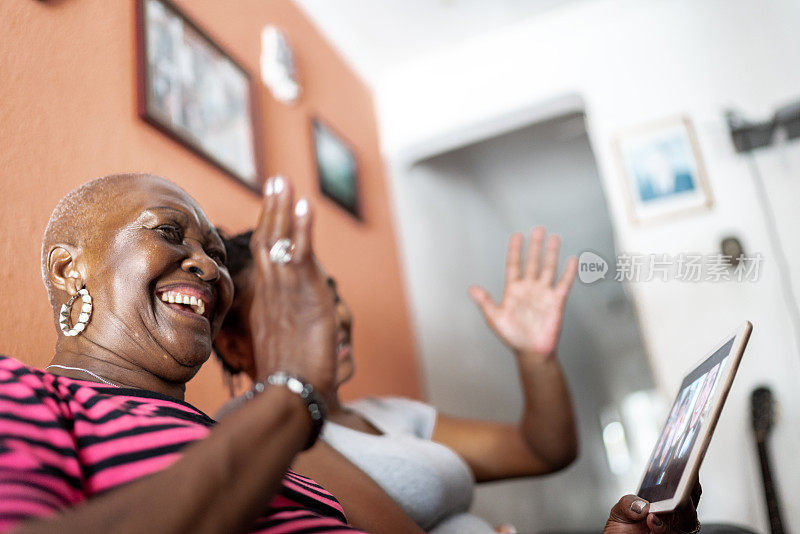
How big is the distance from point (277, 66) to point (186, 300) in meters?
1.39

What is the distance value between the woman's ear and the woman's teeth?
0.34 ft

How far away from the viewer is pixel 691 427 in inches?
30.4

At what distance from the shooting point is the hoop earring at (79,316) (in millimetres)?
766

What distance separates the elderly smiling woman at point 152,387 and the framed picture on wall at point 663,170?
79.4 inches

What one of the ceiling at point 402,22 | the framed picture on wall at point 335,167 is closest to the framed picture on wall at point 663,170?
the ceiling at point 402,22

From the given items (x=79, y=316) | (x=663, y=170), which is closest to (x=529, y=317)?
(x=79, y=316)

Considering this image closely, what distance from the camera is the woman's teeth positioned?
2.60 ft

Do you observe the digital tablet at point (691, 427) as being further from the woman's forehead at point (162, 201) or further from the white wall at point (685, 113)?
the white wall at point (685, 113)

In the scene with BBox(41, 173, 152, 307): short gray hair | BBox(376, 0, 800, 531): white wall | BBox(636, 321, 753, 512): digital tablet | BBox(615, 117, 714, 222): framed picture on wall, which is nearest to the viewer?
BBox(636, 321, 753, 512): digital tablet

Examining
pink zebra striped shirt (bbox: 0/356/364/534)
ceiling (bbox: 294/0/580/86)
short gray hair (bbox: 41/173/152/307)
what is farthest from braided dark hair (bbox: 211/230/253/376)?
ceiling (bbox: 294/0/580/86)

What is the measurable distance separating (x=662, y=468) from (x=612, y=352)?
4.07 meters

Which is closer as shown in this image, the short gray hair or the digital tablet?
the digital tablet

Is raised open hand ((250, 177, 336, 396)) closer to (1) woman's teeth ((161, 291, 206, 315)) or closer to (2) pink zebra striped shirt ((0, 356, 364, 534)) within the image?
(2) pink zebra striped shirt ((0, 356, 364, 534))

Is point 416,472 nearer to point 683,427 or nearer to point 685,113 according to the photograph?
point 683,427
